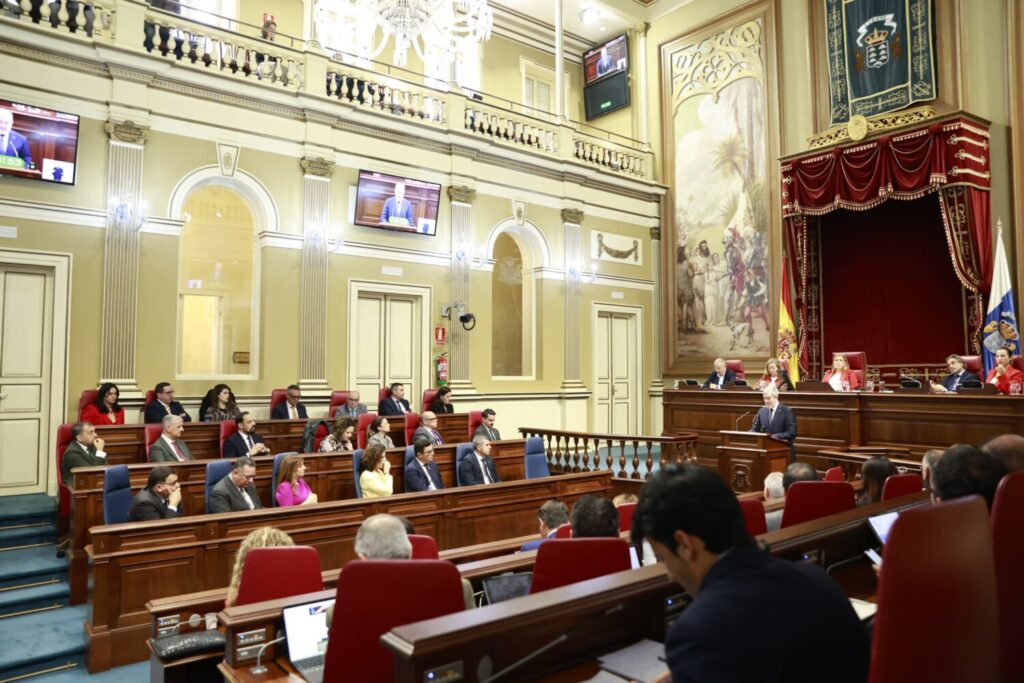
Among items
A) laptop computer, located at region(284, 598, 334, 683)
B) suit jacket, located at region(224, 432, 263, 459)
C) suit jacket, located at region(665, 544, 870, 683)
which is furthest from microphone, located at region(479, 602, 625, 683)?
suit jacket, located at region(224, 432, 263, 459)

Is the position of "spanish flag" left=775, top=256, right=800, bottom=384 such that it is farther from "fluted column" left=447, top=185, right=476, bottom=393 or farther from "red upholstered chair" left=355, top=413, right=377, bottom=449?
"red upholstered chair" left=355, top=413, right=377, bottom=449

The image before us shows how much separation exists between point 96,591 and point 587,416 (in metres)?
8.90

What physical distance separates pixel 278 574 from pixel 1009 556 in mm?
2465

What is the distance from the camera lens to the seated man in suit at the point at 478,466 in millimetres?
6562

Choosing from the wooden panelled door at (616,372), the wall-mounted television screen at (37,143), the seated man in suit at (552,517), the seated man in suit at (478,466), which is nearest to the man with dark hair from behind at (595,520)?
the seated man in suit at (552,517)

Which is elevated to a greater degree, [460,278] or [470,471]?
[460,278]

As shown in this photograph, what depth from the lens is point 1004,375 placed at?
716 cm

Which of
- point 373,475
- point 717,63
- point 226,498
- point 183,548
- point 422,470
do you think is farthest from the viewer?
point 717,63

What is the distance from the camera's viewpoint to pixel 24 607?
4.45 meters

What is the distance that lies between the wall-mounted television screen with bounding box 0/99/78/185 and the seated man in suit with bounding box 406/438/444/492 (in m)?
4.82

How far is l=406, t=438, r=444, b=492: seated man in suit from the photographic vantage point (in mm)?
6043

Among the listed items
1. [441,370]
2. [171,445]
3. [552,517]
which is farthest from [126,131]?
[552,517]

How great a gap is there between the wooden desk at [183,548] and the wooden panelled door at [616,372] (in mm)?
7451

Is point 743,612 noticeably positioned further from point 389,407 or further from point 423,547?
point 389,407
